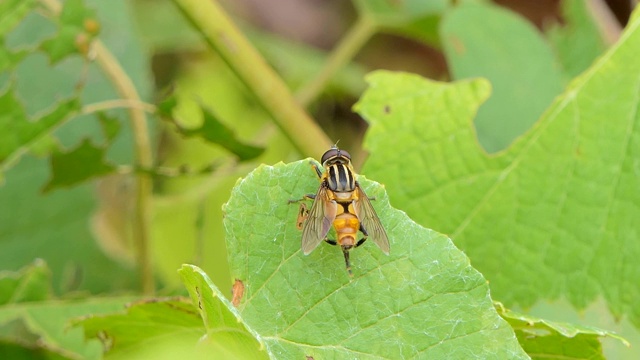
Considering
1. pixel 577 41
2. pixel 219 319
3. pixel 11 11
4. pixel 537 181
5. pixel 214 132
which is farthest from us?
pixel 577 41

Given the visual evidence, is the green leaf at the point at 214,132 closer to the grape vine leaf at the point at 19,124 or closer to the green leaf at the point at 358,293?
the grape vine leaf at the point at 19,124

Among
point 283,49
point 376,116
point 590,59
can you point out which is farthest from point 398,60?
point 376,116

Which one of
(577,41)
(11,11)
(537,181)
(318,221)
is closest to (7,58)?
(11,11)

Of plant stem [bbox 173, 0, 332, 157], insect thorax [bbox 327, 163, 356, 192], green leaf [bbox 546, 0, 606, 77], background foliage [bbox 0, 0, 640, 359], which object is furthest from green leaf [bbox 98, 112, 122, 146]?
green leaf [bbox 546, 0, 606, 77]

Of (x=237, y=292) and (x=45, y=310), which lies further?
(x=45, y=310)

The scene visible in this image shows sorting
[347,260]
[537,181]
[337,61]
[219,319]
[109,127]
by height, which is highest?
[337,61]

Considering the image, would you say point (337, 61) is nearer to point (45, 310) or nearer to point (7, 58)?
point (7, 58)

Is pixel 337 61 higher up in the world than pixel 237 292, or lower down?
higher up

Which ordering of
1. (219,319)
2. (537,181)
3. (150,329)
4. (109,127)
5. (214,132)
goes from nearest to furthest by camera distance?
(219,319), (150,329), (537,181), (214,132), (109,127)

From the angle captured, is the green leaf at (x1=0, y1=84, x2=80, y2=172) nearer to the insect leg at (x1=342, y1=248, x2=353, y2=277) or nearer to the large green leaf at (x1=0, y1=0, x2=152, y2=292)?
the large green leaf at (x1=0, y1=0, x2=152, y2=292)
